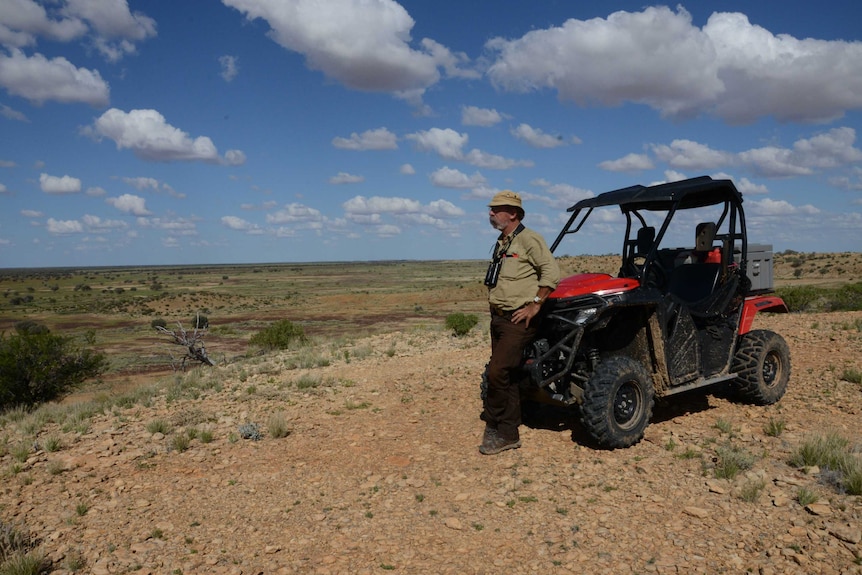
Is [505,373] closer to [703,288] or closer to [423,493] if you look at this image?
[423,493]

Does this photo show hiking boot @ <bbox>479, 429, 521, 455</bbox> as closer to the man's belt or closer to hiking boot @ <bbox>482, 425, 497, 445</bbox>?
hiking boot @ <bbox>482, 425, 497, 445</bbox>

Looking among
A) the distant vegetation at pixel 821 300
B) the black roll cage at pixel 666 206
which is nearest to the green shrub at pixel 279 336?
the black roll cage at pixel 666 206

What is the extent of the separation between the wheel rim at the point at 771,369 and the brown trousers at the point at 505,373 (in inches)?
135

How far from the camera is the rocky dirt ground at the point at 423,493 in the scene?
387cm

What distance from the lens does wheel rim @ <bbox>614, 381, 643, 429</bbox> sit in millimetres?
5668

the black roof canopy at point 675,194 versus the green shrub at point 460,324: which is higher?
the black roof canopy at point 675,194

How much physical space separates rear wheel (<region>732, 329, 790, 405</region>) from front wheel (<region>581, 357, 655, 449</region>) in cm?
159

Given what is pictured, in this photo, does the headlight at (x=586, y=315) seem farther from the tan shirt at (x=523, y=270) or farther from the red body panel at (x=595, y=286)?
the tan shirt at (x=523, y=270)

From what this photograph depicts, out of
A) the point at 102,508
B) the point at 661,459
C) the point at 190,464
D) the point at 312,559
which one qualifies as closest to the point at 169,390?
the point at 190,464

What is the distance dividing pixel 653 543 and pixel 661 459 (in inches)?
60.4

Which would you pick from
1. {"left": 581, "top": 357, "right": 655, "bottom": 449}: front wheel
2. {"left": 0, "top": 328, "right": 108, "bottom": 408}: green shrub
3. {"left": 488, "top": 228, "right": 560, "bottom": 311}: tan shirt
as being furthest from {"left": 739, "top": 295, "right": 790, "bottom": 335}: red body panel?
{"left": 0, "top": 328, "right": 108, "bottom": 408}: green shrub

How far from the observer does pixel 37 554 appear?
3.98 meters

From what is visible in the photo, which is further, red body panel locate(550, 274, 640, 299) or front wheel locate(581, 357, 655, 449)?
red body panel locate(550, 274, 640, 299)

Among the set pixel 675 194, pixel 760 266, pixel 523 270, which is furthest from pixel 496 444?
pixel 760 266
